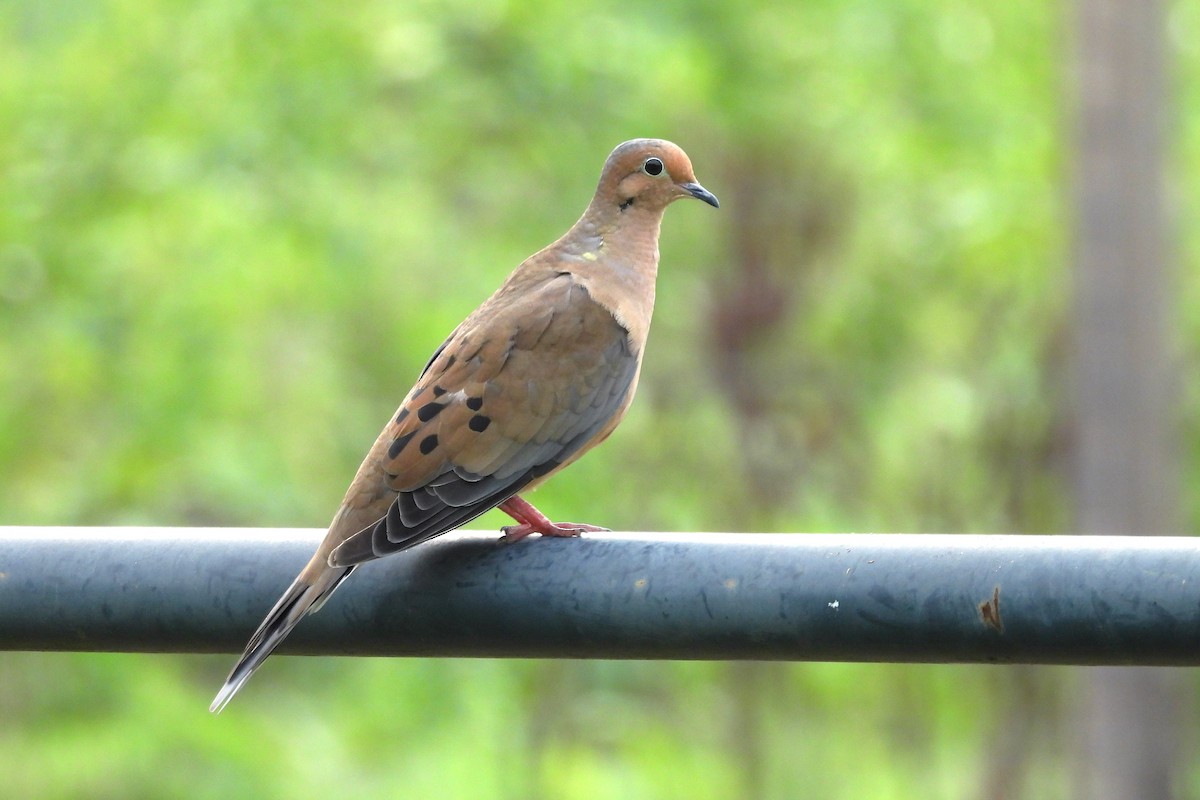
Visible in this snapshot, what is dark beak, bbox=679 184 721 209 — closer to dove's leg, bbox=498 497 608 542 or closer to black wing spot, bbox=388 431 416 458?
dove's leg, bbox=498 497 608 542

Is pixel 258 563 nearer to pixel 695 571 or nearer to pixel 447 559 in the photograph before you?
pixel 447 559

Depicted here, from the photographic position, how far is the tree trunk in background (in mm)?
5953

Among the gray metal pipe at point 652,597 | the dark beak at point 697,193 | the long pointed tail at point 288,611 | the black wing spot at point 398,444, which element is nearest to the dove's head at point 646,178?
the dark beak at point 697,193

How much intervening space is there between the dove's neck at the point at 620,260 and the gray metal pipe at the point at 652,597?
1.13 metres

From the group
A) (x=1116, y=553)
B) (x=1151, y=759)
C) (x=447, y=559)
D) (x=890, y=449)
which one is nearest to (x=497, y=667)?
(x=890, y=449)

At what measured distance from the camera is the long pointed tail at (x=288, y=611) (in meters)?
2.09

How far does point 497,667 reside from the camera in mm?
6820

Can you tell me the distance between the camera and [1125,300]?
5.98 meters

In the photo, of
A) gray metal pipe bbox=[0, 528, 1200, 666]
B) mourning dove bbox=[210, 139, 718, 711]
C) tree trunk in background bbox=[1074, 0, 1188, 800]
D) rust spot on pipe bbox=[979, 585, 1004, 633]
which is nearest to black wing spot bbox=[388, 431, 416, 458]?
mourning dove bbox=[210, 139, 718, 711]

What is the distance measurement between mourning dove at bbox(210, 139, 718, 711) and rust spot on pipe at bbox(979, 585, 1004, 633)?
0.86 meters

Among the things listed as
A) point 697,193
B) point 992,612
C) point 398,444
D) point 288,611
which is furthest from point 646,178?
point 992,612

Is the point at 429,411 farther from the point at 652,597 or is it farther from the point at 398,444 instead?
the point at 652,597

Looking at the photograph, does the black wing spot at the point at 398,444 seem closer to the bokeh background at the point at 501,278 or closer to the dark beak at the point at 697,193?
the dark beak at the point at 697,193

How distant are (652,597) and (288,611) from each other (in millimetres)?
534
